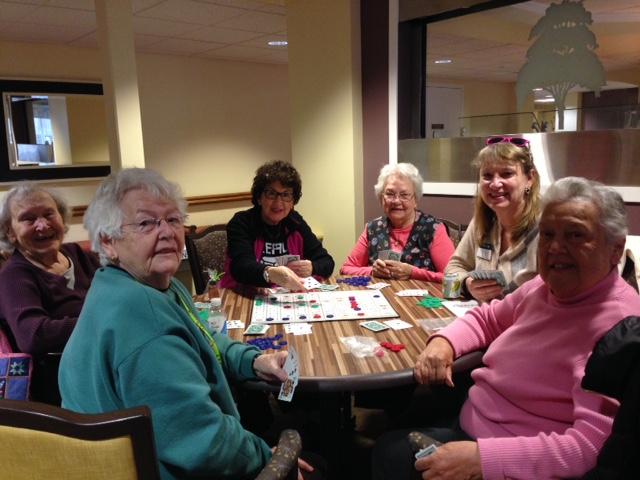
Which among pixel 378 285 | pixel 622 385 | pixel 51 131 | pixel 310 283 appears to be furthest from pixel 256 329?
pixel 51 131

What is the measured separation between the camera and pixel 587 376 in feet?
3.28

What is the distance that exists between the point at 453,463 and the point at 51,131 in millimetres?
5212

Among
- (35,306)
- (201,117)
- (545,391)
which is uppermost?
(201,117)

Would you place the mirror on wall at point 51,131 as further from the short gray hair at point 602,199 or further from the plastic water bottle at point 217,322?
the short gray hair at point 602,199

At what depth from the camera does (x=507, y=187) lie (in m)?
2.06

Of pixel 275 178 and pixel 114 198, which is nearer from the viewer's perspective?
pixel 114 198

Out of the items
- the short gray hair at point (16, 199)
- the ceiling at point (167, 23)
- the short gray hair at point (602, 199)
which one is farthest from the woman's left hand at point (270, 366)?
the ceiling at point (167, 23)

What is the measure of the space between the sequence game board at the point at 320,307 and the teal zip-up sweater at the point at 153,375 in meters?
0.82

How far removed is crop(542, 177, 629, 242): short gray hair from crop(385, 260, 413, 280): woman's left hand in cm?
117

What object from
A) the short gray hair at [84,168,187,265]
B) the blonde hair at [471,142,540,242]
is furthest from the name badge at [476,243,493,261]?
the short gray hair at [84,168,187,265]

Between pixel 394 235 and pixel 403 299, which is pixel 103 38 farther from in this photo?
pixel 403 299

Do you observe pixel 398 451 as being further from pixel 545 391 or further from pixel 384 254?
pixel 384 254

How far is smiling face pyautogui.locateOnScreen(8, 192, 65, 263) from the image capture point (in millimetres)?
2006

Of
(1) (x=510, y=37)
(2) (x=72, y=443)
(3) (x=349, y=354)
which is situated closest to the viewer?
(2) (x=72, y=443)
